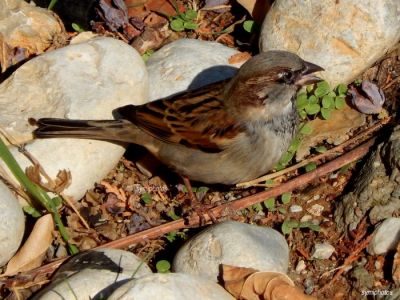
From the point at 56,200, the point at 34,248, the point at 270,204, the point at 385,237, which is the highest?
the point at 385,237

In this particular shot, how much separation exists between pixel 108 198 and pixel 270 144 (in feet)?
3.42

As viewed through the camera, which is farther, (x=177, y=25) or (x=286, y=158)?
(x=177, y=25)

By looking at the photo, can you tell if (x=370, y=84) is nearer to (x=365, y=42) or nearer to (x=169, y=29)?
(x=365, y=42)

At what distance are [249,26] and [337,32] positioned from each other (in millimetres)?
746

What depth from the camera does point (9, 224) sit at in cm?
443

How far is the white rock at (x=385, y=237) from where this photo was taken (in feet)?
14.4

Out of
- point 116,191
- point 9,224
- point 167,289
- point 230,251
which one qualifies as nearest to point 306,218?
point 230,251

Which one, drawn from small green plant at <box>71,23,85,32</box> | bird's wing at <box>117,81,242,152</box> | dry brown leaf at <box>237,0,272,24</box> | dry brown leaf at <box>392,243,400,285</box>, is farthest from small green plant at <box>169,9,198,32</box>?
dry brown leaf at <box>392,243,400,285</box>

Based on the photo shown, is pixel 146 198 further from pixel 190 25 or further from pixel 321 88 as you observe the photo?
Result: pixel 190 25

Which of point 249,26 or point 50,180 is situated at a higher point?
point 249,26

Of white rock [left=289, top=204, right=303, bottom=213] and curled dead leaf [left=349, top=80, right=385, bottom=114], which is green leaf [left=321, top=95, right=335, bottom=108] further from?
white rock [left=289, top=204, right=303, bottom=213]

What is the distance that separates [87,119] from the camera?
4988 millimetres

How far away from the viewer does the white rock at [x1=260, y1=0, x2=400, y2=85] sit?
5.11 meters

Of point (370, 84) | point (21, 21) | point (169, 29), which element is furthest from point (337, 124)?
point (21, 21)
